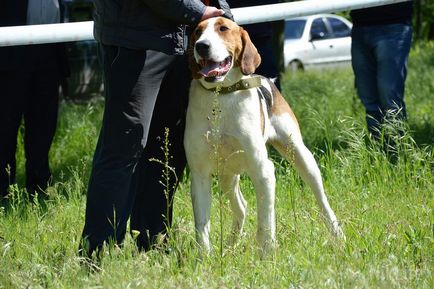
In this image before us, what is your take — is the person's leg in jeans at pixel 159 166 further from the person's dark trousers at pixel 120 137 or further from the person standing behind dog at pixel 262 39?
the person standing behind dog at pixel 262 39

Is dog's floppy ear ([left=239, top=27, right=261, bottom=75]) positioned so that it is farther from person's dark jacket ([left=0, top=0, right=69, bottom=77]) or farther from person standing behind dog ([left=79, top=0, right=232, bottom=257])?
person's dark jacket ([left=0, top=0, right=69, bottom=77])

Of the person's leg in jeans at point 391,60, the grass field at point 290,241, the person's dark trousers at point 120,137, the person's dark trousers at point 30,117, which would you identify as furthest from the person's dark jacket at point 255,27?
the person's dark trousers at point 120,137

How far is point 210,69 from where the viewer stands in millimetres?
4953

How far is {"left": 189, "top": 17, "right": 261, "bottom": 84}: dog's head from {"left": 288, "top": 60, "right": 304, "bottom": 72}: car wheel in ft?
62.1

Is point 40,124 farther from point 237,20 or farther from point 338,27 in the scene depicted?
point 338,27

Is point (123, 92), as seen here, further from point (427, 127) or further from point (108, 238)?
point (427, 127)

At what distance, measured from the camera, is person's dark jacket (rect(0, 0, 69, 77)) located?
7473 mm

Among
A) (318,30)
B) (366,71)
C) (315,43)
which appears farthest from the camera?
(318,30)

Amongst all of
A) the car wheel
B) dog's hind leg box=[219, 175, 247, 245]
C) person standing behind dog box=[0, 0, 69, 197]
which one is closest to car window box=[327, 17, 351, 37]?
the car wheel

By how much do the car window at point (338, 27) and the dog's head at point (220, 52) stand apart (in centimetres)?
2190

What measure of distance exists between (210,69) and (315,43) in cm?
2046

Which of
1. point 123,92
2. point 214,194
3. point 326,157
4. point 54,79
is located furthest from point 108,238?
point 54,79

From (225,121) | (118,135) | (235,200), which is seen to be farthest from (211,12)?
(235,200)

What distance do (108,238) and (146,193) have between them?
1.73ft
